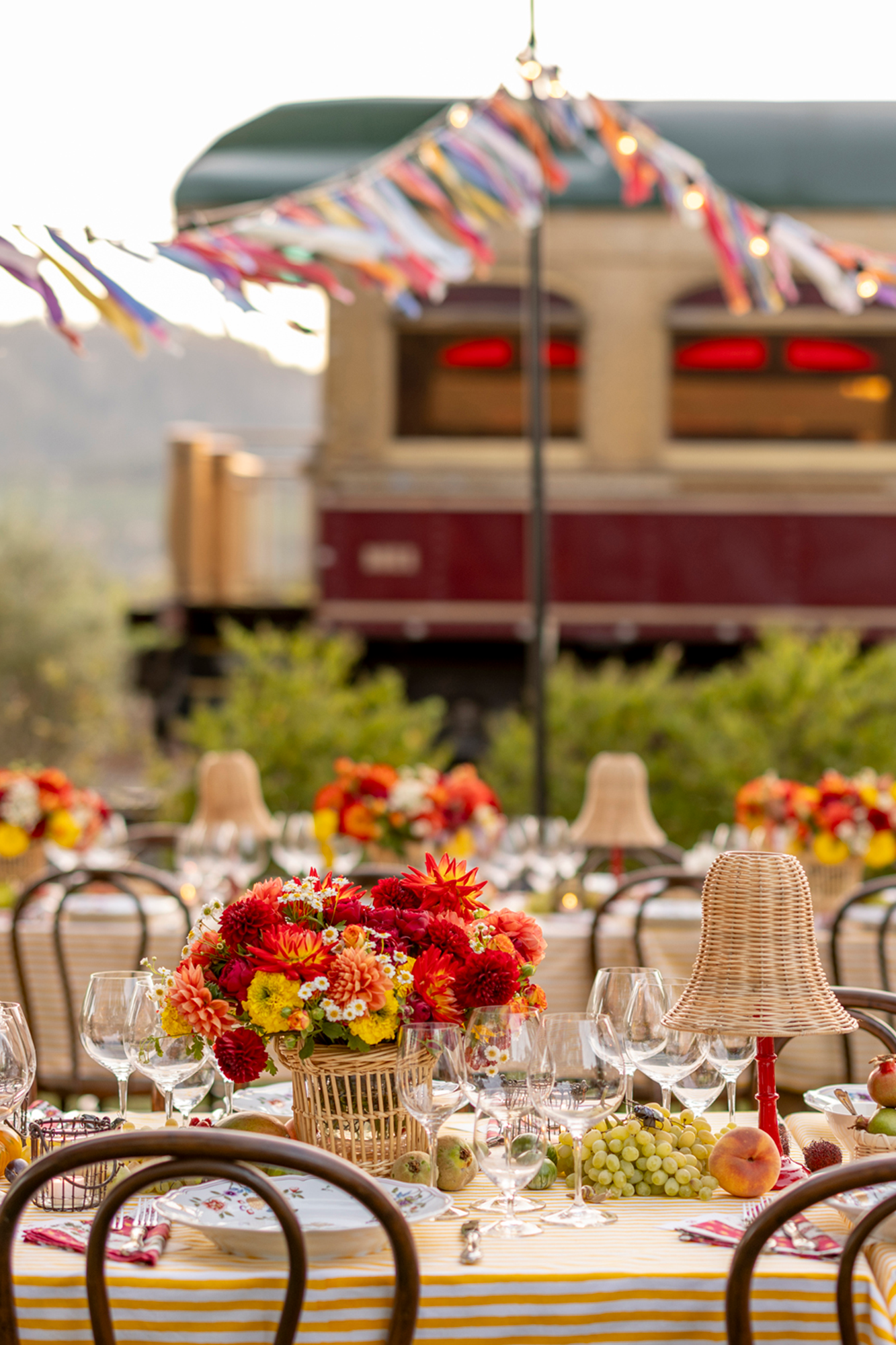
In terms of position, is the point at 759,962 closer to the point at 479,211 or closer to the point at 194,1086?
the point at 194,1086

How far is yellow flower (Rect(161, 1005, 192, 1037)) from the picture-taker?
1873mm

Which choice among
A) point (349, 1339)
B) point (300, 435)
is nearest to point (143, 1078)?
point (349, 1339)

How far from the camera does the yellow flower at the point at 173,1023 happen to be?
1873mm

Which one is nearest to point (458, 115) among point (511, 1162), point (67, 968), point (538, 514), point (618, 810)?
point (538, 514)

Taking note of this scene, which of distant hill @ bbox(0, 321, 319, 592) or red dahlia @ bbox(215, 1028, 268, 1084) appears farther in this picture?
distant hill @ bbox(0, 321, 319, 592)

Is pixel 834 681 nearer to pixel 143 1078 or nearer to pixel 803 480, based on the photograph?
pixel 803 480

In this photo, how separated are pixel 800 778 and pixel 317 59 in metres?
4.80

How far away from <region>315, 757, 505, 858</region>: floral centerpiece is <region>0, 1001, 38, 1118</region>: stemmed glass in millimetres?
2488

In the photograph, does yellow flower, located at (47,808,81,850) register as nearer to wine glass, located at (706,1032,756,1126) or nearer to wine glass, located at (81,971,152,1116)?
wine glass, located at (81,971,152,1116)

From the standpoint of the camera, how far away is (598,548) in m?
8.99

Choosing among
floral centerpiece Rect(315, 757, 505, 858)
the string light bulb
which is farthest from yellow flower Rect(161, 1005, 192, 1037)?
the string light bulb

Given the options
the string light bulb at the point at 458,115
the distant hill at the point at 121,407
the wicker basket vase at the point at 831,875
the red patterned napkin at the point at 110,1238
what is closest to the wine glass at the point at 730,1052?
the red patterned napkin at the point at 110,1238

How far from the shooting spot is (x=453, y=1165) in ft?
6.25

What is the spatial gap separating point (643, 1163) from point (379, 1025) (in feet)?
1.28
